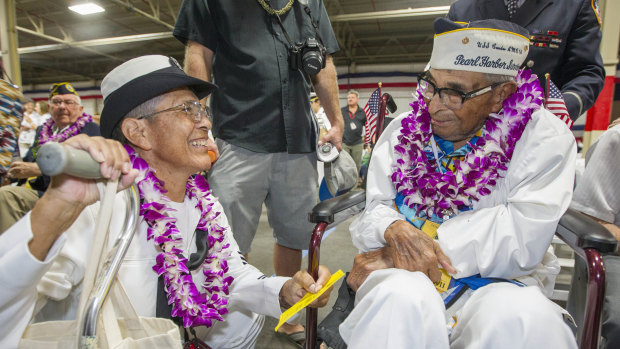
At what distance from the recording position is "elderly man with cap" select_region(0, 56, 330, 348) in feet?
3.53

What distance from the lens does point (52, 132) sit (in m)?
3.95

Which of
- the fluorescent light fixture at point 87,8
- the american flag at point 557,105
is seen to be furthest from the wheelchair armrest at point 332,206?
the fluorescent light fixture at point 87,8

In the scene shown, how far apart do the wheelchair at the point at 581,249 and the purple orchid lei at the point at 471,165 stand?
0.24 m

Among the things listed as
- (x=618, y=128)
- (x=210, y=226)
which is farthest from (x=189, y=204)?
(x=618, y=128)

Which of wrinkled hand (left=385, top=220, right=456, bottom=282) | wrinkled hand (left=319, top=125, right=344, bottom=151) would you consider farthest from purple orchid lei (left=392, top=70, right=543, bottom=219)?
wrinkled hand (left=319, top=125, right=344, bottom=151)

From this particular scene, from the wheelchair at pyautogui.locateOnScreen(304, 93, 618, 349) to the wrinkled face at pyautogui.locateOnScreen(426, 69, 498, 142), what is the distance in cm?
44

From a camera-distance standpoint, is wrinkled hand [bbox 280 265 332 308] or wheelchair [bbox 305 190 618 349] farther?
wrinkled hand [bbox 280 265 332 308]

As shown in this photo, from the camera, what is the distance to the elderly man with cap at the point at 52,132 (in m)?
2.74

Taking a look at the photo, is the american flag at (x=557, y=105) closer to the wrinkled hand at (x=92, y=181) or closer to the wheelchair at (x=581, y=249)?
the wheelchair at (x=581, y=249)

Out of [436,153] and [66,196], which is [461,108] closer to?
[436,153]

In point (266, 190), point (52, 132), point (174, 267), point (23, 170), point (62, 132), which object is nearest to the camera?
point (174, 267)

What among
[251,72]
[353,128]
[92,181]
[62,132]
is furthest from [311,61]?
[353,128]

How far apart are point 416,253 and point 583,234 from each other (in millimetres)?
464

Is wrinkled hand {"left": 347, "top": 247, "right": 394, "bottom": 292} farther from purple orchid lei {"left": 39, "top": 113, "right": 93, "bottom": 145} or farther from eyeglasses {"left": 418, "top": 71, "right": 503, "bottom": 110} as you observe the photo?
purple orchid lei {"left": 39, "top": 113, "right": 93, "bottom": 145}
